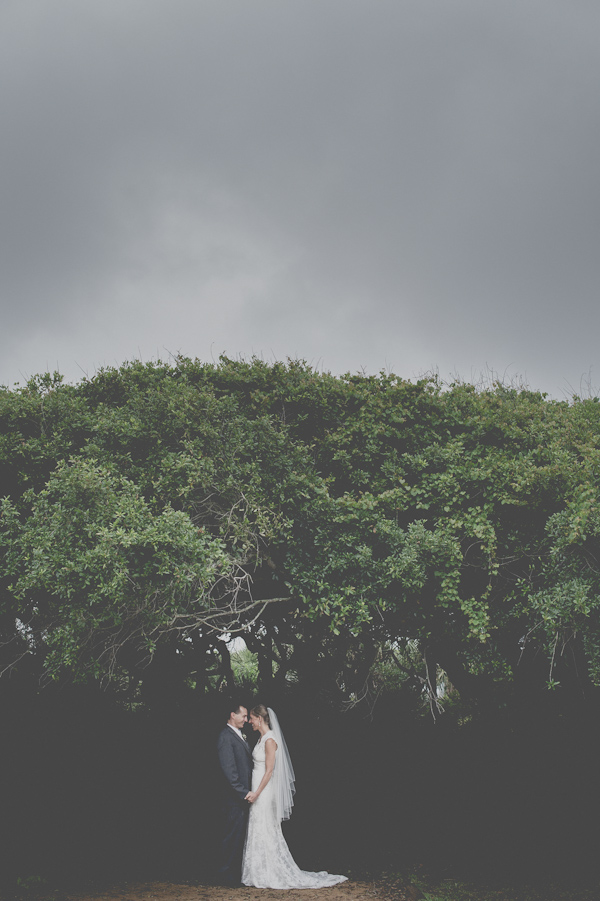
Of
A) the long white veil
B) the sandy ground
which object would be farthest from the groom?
the long white veil

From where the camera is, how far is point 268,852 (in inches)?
301

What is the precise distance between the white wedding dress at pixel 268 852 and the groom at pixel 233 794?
150 millimetres

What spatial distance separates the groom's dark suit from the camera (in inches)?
307

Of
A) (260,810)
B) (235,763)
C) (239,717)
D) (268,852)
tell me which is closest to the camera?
(268,852)

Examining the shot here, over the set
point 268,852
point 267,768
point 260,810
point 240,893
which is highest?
point 267,768

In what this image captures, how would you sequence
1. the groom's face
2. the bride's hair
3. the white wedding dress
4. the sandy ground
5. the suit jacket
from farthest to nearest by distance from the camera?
the groom's face
the bride's hair
the suit jacket
the white wedding dress
the sandy ground

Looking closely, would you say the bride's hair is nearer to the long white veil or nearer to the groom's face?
the long white veil

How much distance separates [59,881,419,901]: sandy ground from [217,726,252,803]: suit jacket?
3.27 ft

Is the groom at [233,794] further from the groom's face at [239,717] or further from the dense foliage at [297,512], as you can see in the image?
the dense foliage at [297,512]

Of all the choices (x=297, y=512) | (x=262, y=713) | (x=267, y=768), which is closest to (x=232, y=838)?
(x=267, y=768)

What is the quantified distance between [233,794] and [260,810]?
1.26 ft

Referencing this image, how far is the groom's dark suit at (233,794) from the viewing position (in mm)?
7790

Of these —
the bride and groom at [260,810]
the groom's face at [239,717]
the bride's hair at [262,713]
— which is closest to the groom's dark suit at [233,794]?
the bride and groom at [260,810]

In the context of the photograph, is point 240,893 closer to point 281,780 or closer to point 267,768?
point 281,780
